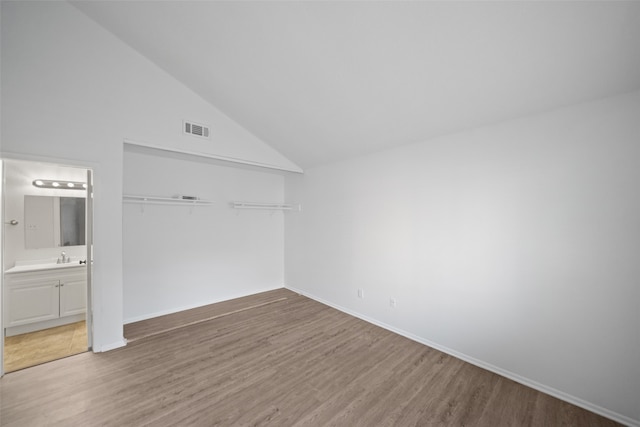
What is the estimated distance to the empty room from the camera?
1.85 meters

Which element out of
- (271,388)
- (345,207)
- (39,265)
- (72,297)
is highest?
(345,207)

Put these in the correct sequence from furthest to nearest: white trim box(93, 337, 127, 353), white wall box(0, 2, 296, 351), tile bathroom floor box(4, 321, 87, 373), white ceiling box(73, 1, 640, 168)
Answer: white trim box(93, 337, 127, 353) < tile bathroom floor box(4, 321, 87, 373) < white wall box(0, 2, 296, 351) < white ceiling box(73, 1, 640, 168)

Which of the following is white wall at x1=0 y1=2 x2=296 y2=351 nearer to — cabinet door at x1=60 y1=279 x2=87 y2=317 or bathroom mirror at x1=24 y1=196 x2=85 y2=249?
cabinet door at x1=60 y1=279 x2=87 y2=317

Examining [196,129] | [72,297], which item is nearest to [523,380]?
[196,129]

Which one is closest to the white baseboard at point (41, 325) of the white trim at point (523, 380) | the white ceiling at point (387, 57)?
the white ceiling at point (387, 57)

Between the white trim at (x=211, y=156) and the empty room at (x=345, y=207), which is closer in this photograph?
the empty room at (x=345, y=207)

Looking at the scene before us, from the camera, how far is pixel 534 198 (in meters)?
2.23

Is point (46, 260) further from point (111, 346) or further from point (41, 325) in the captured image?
point (111, 346)

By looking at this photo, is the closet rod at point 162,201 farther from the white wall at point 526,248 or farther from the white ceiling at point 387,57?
the white wall at point 526,248

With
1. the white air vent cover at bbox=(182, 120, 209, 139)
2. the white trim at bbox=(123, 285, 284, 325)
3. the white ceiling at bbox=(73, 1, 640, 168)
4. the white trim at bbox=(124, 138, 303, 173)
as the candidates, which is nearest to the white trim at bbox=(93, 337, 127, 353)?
the white trim at bbox=(123, 285, 284, 325)

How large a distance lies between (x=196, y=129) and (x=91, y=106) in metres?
1.07

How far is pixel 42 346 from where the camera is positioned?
2807 millimetres

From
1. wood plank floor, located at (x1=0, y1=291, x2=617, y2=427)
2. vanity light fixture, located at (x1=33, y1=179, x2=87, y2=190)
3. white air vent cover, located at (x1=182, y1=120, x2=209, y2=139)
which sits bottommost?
wood plank floor, located at (x1=0, y1=291, x2=617, y2=427)

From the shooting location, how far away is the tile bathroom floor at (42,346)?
2.51m
